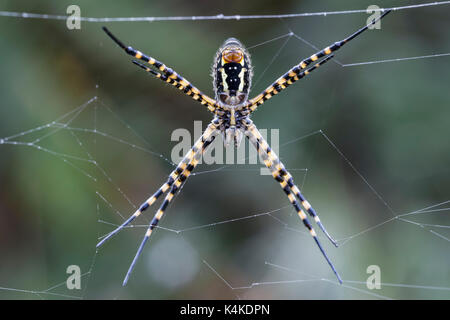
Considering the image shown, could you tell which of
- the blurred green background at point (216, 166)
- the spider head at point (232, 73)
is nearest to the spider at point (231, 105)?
the spider head at point (232, 73)

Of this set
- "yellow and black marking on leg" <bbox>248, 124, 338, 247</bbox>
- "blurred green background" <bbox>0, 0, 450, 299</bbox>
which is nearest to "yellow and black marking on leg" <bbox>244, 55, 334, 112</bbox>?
"yellow and black marking on leg" <bbox>248, 124, 338, 247</bbox>

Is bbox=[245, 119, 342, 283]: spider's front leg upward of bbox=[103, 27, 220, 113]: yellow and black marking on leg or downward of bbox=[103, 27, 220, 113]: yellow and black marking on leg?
downward

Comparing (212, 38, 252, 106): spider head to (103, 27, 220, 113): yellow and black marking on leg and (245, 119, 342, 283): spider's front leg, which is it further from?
(245, 119, 342, 283): spider's front leg

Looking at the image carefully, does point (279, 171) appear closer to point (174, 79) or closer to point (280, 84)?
point (280, 84)

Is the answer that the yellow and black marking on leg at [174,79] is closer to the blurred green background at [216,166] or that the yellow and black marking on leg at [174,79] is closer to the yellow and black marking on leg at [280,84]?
the yellow and black marking on leg at [280,84]
